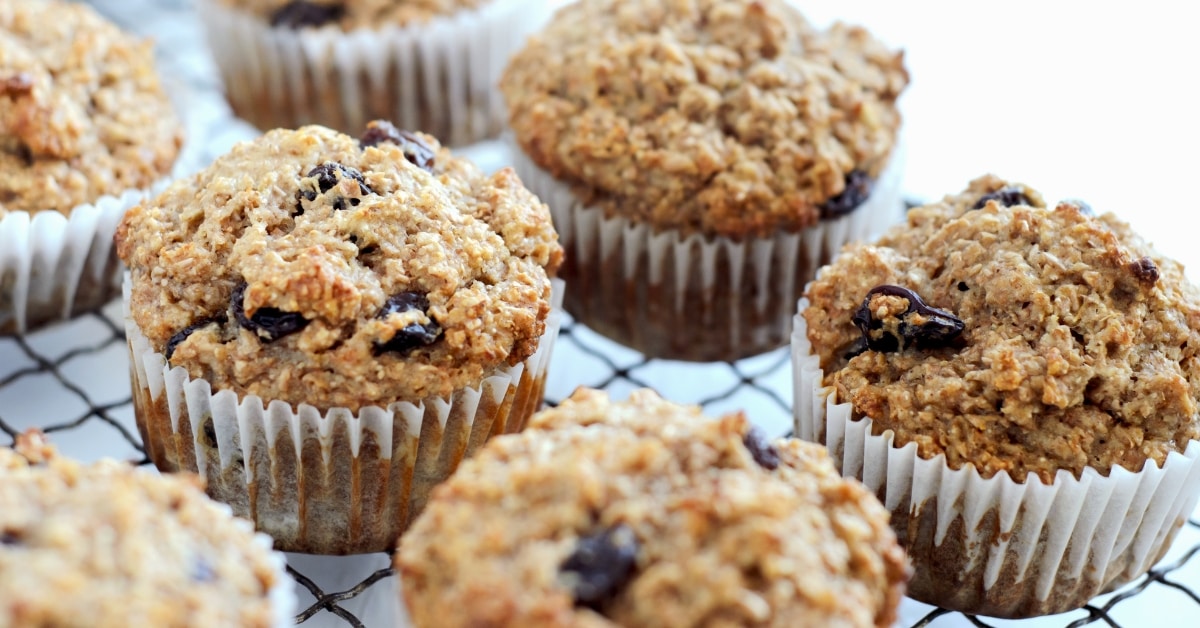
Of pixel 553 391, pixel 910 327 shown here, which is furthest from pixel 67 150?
pixel 910 327

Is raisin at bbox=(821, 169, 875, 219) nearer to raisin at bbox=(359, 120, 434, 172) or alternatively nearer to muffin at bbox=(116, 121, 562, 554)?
muffin at bbox=(116, 121, 562, 554)

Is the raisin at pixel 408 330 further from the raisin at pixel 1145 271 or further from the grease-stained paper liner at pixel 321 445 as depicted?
the raisin at pixel 1145 271

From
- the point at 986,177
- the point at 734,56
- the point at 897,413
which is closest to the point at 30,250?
the point at 734,56

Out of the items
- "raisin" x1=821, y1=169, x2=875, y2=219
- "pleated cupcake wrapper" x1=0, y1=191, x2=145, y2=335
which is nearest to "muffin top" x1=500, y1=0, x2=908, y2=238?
"raisin" x1=821, y1=169, x2=875, y2=219

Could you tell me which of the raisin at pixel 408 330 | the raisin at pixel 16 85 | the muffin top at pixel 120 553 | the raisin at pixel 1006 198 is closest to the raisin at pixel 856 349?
the raisin at pixel 1006 198

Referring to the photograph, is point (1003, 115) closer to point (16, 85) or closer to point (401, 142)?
point (401, 142)

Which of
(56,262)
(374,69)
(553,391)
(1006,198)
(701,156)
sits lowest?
(553,391)
